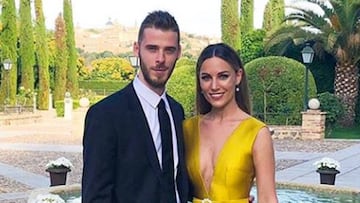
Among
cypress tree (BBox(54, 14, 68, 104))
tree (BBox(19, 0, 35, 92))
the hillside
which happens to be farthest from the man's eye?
the hillside

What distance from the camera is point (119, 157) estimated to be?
6.40ft

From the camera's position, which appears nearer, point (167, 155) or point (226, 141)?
point (167, 155)

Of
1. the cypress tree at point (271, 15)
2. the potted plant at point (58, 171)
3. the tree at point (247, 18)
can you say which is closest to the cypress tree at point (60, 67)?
the tree at point (247, 18)

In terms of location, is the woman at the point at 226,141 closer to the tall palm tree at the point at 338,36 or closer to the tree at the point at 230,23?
the tall palm tree at the point at 338,36

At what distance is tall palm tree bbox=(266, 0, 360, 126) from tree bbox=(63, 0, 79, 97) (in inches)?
590

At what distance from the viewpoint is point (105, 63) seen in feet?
155

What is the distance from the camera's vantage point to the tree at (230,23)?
23.3 meters

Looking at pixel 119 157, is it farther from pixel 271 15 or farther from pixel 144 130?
pixel 271 15

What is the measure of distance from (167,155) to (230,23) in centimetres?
2182

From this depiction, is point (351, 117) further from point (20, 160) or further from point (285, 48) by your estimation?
point (20, 160)

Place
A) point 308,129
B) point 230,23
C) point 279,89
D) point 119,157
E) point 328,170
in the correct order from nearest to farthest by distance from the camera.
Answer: point 119,157, point 328,170, point 308,129, point 279,89, point 230,23

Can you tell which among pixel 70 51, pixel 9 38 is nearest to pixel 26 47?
pixel 9 38

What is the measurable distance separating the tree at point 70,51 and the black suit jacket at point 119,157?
32.1 m

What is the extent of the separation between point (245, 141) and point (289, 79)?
17340mm
